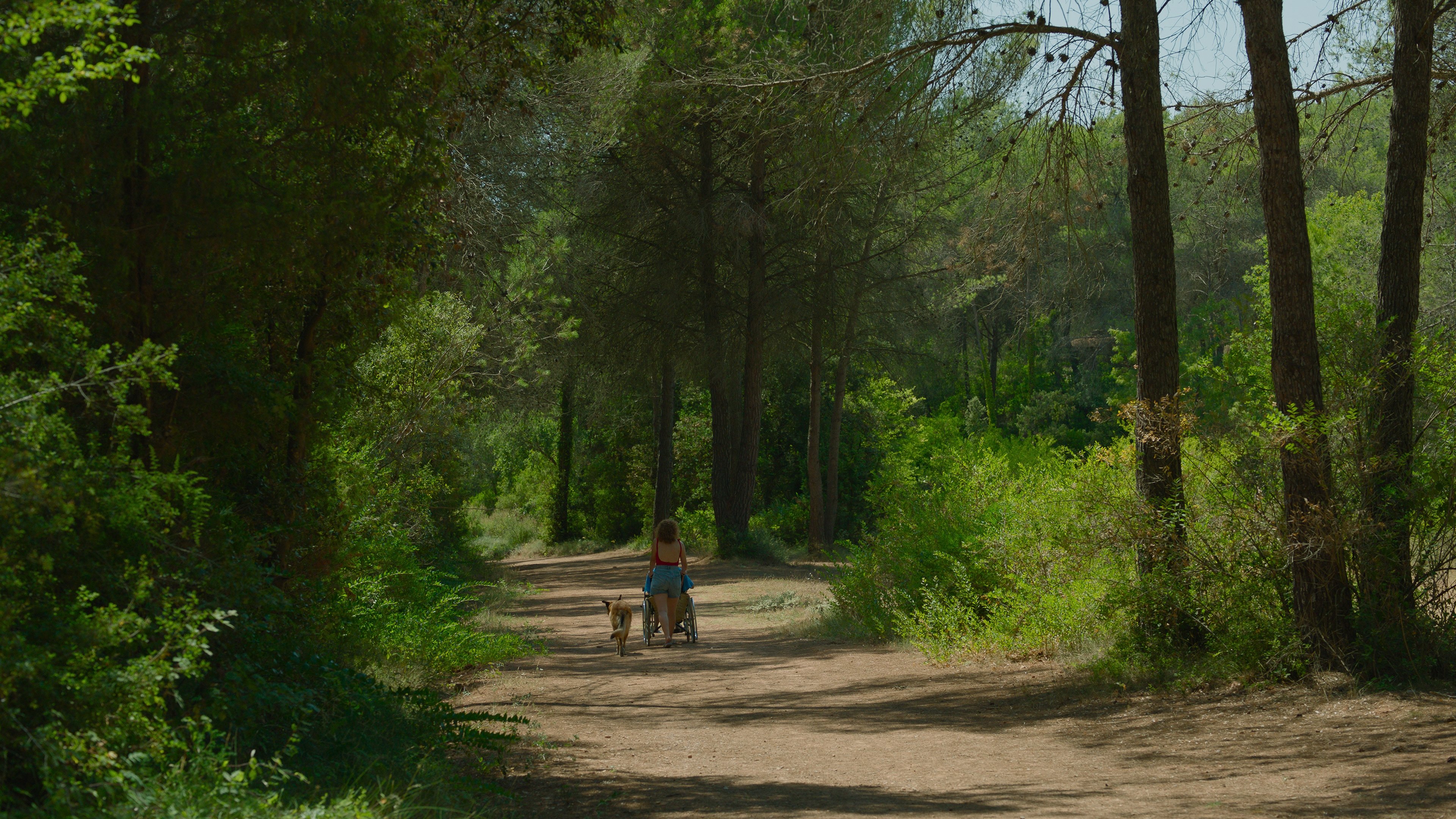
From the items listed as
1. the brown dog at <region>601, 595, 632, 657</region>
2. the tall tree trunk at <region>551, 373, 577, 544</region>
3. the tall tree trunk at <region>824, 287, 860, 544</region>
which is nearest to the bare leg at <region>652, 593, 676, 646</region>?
the brown dog at <region>601, 595, 632, 657</region>

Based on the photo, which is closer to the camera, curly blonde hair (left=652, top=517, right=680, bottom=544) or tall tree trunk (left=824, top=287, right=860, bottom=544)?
curly blonde hair (left=652, top=517, right=680, bottom=544)

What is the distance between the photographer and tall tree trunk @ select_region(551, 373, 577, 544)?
132ft

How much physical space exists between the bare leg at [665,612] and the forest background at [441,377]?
1.61m

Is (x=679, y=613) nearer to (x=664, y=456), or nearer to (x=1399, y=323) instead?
(x=1399, y=323)

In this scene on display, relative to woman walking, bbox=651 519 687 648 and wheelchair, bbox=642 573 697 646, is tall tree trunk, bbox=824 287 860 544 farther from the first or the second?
woman walking, bbox=651 519 687 648

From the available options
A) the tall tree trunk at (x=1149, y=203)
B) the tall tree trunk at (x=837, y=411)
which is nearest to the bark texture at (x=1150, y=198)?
the tall tree trunk at (x=1149, y=203)

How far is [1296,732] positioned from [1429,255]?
19.4m

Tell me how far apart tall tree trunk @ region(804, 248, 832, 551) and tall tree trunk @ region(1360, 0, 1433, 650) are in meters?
17.4

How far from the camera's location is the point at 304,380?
8102mm

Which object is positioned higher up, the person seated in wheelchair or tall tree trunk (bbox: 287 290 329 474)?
tall tree trunk (bbox: 287 290 329 474)

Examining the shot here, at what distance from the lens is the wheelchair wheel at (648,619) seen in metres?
13.4

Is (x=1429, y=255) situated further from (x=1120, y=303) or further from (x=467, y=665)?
(x=1120, y=303)

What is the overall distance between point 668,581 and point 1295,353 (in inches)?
294

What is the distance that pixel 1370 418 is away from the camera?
815cm
